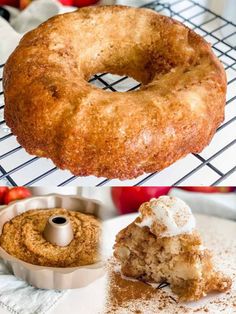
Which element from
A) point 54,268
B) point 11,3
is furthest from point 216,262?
point 11,3

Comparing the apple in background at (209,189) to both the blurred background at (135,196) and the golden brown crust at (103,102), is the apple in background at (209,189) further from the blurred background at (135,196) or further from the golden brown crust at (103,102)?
the golden brown crust at (103,102)

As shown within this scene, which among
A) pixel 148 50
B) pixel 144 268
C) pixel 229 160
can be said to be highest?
pixel 148 50

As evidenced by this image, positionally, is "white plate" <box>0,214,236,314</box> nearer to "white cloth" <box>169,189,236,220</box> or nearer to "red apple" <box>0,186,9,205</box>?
"white cloth" <box>169,189,236,220</box>

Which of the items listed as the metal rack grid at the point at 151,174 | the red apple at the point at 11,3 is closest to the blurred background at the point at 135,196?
the metal rack grid at the point at 151,174

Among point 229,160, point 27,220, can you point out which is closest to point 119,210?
point 27,220

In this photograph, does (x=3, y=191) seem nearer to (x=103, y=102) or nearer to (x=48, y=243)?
(x=48, y=243)

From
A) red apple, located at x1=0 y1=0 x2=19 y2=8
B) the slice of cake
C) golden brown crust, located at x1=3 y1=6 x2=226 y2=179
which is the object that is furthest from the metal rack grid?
red apple, located at x1=0 y1=0 x2=19 y2=8

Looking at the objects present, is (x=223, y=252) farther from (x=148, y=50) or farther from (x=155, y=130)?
(x=148, y=50)
